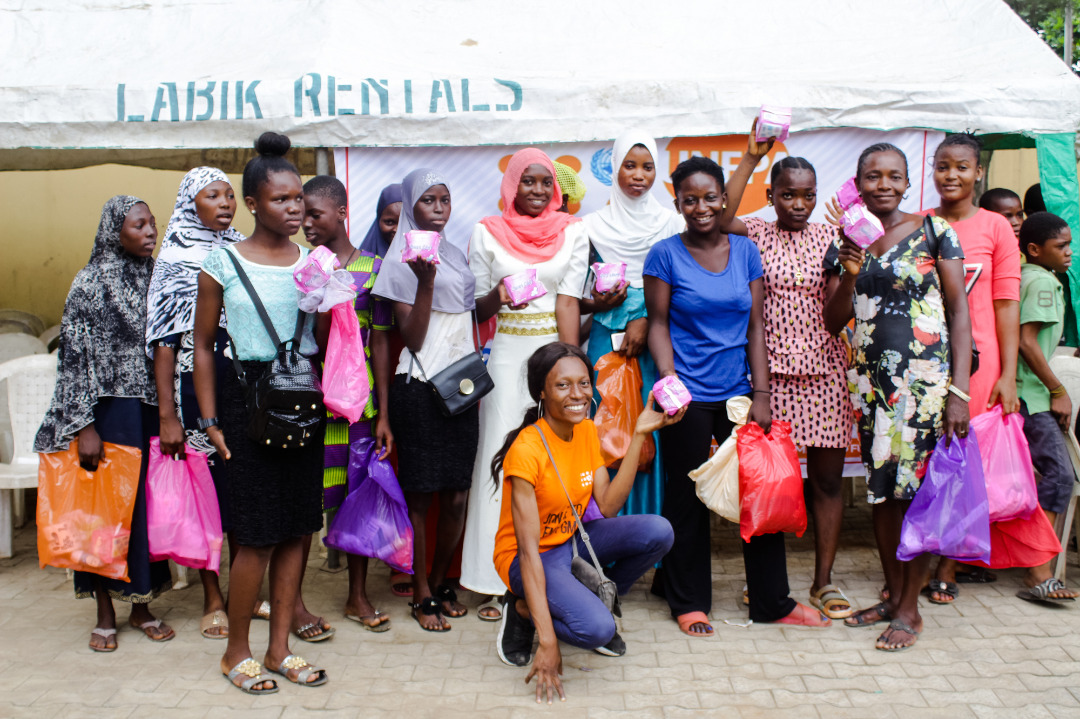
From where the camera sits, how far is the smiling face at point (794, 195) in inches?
153

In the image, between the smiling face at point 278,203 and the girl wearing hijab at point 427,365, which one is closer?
the smiling face at point 278,203

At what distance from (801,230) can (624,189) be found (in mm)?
819

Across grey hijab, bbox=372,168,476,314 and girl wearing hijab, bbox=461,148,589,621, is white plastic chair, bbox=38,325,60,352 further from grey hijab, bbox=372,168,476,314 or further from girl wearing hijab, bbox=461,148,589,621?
girl wearing hijab, bbox=461,148,589,621

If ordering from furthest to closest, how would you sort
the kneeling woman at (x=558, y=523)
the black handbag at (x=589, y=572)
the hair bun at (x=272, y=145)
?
the hair bun at (x=272, y=145), the black handbag at (x=589, y=572), the kneeling woman at (x=558, y=523)

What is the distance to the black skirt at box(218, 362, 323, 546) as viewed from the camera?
10.6 feet

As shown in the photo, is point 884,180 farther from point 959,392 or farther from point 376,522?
Answer: point 376,522

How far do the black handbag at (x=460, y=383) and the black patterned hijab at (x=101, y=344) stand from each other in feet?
3.74

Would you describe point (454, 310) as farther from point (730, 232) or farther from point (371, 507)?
point (730, 232)

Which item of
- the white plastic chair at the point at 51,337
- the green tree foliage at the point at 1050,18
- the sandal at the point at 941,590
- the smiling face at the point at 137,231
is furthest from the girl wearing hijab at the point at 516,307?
the green tree foliage at the point at 1050,18

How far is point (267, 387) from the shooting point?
3135mm

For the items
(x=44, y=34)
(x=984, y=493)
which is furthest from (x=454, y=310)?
(x=44, y=34)

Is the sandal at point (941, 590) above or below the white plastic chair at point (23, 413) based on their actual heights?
below

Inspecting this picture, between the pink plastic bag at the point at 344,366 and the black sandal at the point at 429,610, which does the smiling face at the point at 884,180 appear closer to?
the pink plastic bag at the point at 344,366

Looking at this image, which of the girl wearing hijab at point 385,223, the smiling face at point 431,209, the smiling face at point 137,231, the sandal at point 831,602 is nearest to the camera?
the smiling face at point 137,231
